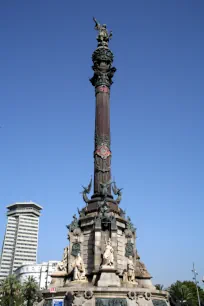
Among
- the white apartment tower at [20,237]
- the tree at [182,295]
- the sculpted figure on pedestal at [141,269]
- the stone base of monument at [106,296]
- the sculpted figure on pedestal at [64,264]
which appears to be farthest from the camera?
the white apartment tower at [20,237]

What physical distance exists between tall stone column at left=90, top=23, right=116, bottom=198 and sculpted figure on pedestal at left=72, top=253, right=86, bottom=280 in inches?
229

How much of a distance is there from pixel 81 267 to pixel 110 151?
1075cm

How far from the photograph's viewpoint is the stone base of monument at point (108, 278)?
66.1 ft

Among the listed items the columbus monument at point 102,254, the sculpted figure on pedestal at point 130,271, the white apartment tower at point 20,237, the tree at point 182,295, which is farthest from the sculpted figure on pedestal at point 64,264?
the white apartment tower at point 20,237

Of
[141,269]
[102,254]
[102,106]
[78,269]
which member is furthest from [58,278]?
[102,106]

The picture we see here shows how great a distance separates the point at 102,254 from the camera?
73.0 ft

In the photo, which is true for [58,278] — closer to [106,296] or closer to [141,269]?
[106,296]

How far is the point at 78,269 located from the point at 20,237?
155647mm

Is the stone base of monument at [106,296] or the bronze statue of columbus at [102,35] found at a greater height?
the bronze statue of columbus at [102,35]

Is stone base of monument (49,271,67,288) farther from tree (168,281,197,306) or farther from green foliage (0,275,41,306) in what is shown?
tree (168,281,197,306)

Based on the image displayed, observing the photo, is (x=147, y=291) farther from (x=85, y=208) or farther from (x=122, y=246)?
(x=85, y=208)

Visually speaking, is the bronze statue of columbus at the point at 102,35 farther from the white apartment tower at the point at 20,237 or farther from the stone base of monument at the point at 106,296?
the white apartment tower at the point at 20,237

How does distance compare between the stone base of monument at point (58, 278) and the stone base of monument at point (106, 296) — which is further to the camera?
the stone base of monument at point (58, 278)

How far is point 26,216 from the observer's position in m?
178
